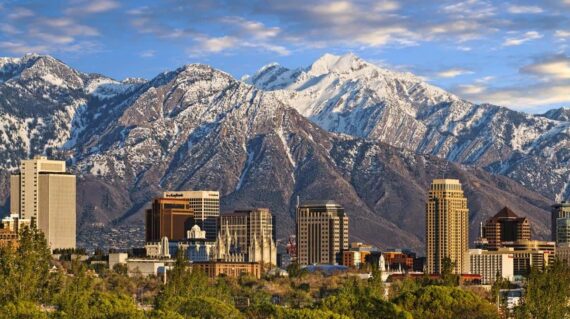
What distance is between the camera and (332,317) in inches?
7475

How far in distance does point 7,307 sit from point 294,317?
3580 centimetres

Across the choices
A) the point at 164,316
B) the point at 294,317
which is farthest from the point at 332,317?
the point at 164,316

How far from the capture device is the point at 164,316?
194000 millimetres

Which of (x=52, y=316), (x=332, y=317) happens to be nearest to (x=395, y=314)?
(x=332, y=317)

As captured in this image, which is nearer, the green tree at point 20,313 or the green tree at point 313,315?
the green tree at point 313,315

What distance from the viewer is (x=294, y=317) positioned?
19125cm

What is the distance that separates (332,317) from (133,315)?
25826 millimetres

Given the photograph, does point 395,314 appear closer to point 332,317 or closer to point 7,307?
point 332,317

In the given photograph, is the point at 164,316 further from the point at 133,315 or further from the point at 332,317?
the point at 332,317

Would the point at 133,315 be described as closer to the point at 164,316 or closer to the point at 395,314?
the point at 164,316

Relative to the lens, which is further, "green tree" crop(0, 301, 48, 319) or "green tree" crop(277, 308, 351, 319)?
"green tree" crop(0, 301, 48, 319)

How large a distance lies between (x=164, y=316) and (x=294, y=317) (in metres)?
16.0

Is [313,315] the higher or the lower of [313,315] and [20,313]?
the lower

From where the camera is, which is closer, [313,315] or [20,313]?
[313,315]
